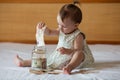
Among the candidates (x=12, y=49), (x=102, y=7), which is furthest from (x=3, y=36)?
(x=102, y=7)

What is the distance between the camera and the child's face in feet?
4.75

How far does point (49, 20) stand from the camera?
2443 millimetres

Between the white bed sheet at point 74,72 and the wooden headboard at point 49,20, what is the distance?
0.44 metres

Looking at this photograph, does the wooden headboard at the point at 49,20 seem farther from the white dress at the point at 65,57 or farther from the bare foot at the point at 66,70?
the bare foot at the point at 66,70

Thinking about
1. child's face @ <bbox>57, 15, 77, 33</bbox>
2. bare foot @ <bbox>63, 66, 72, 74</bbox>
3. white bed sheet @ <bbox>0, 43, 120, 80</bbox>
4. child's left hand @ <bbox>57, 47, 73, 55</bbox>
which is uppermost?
child's face @ <bbox>57, 15, 77, 33</bbox>

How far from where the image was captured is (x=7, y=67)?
1.45 m

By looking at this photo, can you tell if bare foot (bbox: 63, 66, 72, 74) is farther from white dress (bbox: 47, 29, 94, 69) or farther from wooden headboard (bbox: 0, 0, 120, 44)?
wooden headboard (bbox: 0, 0, 120, 44)

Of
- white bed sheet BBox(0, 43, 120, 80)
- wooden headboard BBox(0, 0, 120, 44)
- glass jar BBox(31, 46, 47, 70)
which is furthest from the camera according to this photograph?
wooden headboard BBox(0, 0, 120, 44)

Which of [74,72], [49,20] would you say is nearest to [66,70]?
[74,72]

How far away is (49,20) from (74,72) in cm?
112

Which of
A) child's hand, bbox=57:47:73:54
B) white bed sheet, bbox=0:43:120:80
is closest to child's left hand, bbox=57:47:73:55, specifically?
child's hand, bbox=57:47:73:54

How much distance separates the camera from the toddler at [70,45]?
1425 millimetres

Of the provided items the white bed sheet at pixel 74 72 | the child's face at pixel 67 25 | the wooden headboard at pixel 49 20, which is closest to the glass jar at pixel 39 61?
the white bed sheet at pixel 74 72

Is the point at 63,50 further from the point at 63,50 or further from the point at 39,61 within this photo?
the point at 39,61
